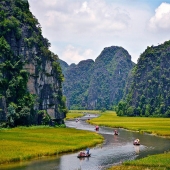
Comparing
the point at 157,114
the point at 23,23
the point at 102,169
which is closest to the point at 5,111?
the point at 23,23

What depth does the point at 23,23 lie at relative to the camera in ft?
291

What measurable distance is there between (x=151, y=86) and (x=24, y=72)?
338 ft

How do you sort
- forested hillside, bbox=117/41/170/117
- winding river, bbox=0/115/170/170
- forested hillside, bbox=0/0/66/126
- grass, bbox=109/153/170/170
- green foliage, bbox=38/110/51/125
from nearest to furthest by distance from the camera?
grass, bbox=109/153/170/170, winding river, bbox=0/115/170/170, forested hillside, bbox=0/0/66/126, green foliage, bbox=38/110/51/125, forested hillside, bbox=117/41/170/117

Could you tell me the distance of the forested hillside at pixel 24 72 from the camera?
255 ft

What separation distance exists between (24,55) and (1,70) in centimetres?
910

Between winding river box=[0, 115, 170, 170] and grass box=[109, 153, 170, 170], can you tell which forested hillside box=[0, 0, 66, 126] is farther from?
grass box=[109, 153, 170, 170]

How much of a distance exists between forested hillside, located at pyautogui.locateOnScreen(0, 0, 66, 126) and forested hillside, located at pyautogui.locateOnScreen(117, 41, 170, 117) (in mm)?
70536

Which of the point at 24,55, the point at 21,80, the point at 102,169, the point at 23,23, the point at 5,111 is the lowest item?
the point at 102,169

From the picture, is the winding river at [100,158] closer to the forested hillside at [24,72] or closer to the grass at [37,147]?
the grass at [37,147]

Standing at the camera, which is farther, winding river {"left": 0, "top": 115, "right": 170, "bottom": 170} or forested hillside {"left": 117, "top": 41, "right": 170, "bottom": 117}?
forested hillside {"left": 117, "top": 41, "right": 170, "bottom": 117}

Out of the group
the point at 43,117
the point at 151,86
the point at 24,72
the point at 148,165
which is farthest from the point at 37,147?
the point at 151,86

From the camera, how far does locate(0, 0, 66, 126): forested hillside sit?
3056 inches

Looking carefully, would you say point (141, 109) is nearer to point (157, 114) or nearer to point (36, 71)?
point (157, 114)

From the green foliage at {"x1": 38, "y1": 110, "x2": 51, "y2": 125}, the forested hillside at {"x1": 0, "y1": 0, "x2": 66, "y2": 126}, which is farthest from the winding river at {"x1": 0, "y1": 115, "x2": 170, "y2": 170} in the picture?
the green foliage at {"x1": 38, "y1": 110, "x2": 51, "y2": 125}
